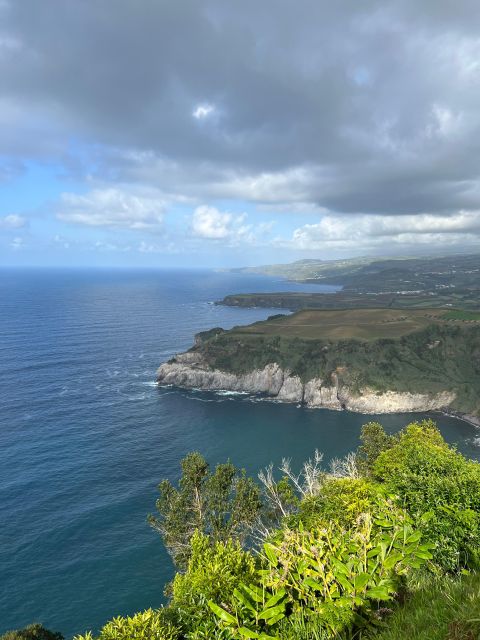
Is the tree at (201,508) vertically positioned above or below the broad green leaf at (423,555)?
below

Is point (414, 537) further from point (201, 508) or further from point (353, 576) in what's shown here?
point (201, 508)

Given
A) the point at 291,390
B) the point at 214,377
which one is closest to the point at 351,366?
the point at 291,390

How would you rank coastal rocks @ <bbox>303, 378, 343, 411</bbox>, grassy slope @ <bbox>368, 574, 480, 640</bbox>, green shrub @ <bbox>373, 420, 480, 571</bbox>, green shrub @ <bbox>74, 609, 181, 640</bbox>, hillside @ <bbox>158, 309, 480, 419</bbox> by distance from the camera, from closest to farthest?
1. grassy slope @ <bbox>368, 574, 480, 640</bbox>
2. green shrub @ <bbox>74, 609, 181, 640</bbox>
3. green shrub @ <bbox>373, 420, 480, 571</bbox>
4. hillside @ <bbox>158, 309, 480, 419</bbox>
5. coastal rocks @ <bbox>303, 378, 343, 411</bbox>

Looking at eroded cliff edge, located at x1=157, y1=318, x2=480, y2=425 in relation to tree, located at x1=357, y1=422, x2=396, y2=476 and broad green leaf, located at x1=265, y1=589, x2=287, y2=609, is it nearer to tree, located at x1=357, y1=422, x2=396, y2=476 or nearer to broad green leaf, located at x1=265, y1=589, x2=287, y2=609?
tree, located at x1=357, y1=422, x2=396, y2=476

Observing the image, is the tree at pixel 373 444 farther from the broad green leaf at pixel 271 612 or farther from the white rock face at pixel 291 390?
the white rock face at pixel 291 390

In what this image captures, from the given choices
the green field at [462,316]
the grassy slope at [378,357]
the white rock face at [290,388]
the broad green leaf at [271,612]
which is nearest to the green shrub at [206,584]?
the broad green leaf at [271,612]

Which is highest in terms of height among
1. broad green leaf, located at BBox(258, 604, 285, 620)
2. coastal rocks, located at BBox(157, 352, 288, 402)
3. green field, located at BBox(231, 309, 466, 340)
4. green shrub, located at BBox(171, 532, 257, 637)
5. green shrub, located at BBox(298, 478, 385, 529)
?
broad green leaf, located at BBox(258, 604, 285, 620)

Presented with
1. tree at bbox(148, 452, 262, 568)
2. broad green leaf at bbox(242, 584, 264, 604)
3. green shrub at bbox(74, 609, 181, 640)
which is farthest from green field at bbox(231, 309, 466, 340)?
broad green leaf at bbox(242, 584, 264, 604)
